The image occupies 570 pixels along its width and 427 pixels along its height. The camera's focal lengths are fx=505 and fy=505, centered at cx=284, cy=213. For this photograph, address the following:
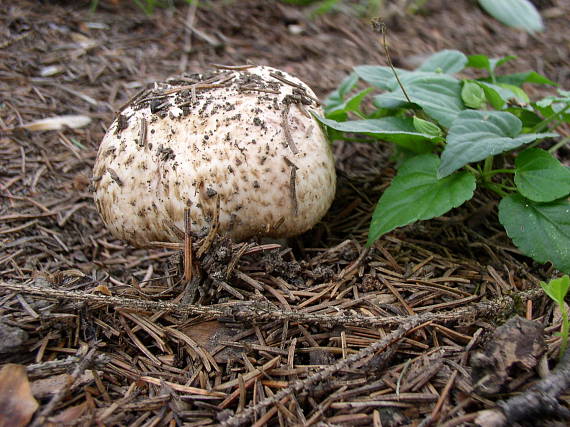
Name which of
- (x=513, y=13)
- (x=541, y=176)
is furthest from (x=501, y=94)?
(x=513, y=13)

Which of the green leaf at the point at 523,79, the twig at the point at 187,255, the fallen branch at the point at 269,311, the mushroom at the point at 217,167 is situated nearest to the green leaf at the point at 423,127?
the mushroom at the point at 217,167

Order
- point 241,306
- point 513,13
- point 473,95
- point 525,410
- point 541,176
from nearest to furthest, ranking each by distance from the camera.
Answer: point 525,410
point 241,306
point 541,176
point 473,95
point 513,13

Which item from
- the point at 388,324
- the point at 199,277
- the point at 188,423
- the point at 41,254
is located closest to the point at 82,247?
the point at 41,254

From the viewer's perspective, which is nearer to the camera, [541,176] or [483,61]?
[541,176]

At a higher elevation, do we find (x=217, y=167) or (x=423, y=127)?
(x=423, y=127)

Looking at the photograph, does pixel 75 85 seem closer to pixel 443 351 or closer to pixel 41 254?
pixel 41 254

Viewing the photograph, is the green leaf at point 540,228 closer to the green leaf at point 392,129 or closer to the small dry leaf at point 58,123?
the green leaf at point 392,129

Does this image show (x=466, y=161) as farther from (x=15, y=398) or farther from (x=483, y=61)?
(x=15, y=398)
